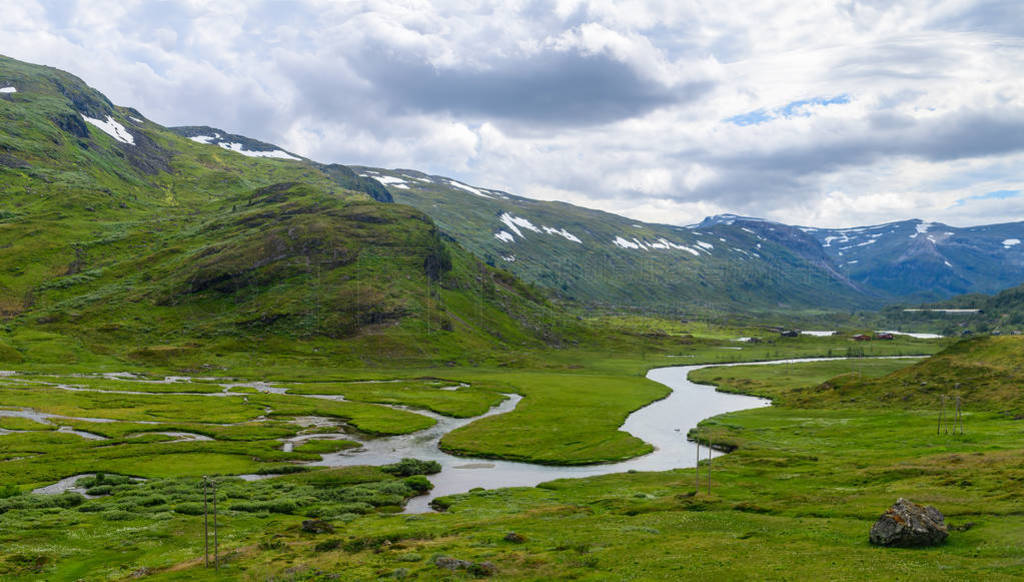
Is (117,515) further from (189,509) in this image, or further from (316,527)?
(316,527)

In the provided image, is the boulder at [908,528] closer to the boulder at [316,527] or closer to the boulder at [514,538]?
the boulder at [514,538]

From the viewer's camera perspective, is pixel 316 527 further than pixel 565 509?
No

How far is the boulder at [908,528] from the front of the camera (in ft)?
129

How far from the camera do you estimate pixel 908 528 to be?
39.3 metres

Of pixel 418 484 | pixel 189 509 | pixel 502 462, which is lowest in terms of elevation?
pixel 502 462

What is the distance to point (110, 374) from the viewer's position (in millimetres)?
173000

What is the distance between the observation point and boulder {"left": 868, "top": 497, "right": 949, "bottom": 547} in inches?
1549

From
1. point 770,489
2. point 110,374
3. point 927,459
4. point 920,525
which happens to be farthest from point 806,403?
point 110,374

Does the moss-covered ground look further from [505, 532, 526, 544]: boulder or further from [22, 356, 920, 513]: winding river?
[22, 356, 920, 513]: winding river

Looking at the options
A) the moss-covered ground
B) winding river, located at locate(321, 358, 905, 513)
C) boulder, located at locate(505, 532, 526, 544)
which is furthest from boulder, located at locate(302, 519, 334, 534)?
boulder, located at locate(505, 532, 526, 544)

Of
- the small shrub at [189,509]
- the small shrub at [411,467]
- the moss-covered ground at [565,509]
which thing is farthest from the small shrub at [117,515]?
the small shrub at [411,467]

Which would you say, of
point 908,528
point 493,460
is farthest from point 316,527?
point 908,528

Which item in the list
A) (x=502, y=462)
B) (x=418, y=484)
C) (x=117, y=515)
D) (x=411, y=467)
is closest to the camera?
(x=117, y=515)

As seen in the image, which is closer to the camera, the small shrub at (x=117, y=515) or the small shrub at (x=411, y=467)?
the small shrub at (x=117, y=515)
